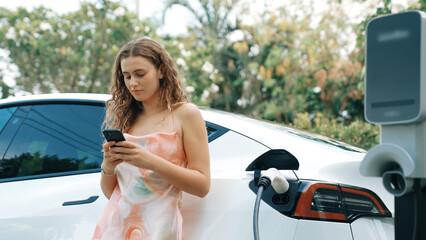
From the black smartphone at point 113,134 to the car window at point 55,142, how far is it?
0.79 m

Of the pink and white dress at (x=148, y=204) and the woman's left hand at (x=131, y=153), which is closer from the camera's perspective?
the woman's left hand at (x=131, y=153)

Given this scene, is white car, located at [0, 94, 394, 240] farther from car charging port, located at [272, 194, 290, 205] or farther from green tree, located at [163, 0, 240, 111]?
green tree, located at [163, 0, 240, 111]

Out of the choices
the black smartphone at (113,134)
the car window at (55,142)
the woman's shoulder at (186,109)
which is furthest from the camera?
the car window at (55,142)

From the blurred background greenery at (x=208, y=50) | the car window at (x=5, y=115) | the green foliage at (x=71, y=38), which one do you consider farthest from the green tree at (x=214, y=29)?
the car window at (x=5, y=115)

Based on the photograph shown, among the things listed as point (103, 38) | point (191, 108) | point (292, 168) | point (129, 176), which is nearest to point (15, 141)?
point (129, 176)

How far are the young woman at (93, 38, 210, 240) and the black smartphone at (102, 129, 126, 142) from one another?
6cm

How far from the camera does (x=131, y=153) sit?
1663 mm

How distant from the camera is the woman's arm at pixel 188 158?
167cm

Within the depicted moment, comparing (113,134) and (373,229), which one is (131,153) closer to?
(113,134)

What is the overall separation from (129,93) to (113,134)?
1.68ft

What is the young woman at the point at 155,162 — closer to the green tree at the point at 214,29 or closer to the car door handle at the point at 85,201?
A: the car door handle at the point at 85,201

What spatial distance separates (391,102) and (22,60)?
12484mm

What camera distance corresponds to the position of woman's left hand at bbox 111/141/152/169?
65.4 inches

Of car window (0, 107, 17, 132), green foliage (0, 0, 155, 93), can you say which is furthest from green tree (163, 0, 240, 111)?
car window (0, 107, 17, 132)
